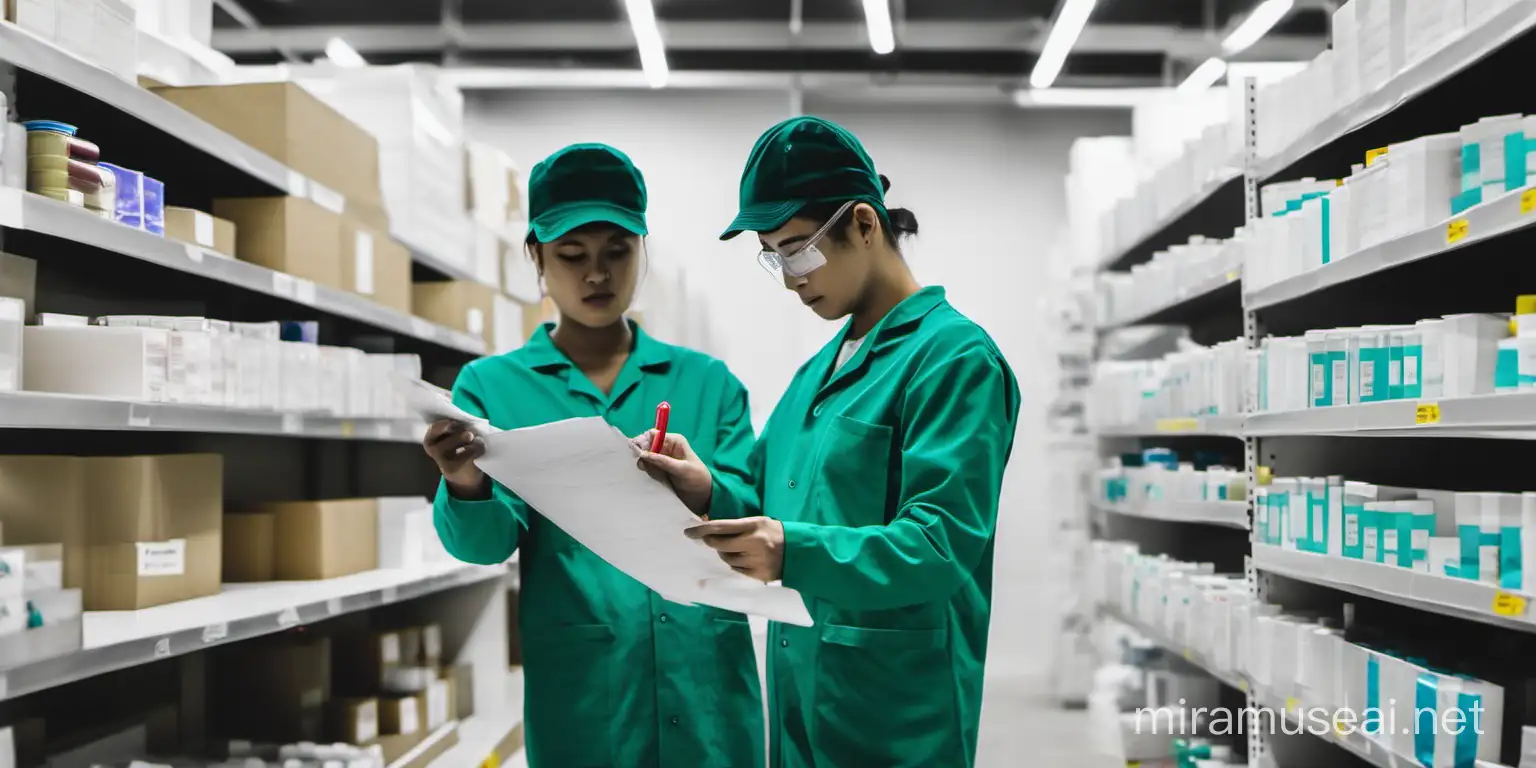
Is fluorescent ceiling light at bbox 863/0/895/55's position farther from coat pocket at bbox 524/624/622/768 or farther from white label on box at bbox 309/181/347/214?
coat pocket at bbox 524/624/622/768

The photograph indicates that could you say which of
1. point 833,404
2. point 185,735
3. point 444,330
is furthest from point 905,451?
point 444,330

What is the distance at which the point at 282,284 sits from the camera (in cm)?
299

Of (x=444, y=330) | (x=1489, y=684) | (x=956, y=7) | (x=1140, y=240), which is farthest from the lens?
(x=956, y=7)

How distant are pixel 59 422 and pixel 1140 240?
4.35 metres

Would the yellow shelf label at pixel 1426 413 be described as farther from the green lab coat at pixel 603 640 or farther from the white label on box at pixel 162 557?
the white label on box at pixel 162 557

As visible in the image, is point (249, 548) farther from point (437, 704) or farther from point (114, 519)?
point (437, 704)

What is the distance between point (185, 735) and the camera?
330 centimetres

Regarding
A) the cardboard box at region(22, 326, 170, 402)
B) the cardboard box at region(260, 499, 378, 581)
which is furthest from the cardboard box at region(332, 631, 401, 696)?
the cardboard box at region(22, 326, 170, 402)

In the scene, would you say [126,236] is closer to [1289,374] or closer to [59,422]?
[59,422]

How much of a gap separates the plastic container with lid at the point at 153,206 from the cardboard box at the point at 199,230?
0.07 m

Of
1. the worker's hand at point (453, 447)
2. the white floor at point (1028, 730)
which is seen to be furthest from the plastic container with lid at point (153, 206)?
the white floor at point (1028, 730)

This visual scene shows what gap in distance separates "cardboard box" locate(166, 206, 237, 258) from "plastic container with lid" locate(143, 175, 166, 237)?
0.23 ft

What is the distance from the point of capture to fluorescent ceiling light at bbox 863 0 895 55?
678 cm

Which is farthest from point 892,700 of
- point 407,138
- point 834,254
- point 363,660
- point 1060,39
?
point 1060,39
